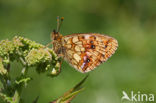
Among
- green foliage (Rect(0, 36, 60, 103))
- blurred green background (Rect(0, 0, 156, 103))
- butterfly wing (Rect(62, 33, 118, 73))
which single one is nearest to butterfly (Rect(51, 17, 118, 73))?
butterfly wing (Rect(62, 33, 118, 73))

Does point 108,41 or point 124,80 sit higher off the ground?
point 108,41

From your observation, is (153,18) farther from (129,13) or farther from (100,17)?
(100,17)

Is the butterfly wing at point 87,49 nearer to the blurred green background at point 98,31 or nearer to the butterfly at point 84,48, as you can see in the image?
the butterfly at point 84,48

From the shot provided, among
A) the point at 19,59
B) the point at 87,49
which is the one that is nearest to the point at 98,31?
the point at 87,49

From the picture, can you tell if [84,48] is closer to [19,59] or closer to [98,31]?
[19,59]

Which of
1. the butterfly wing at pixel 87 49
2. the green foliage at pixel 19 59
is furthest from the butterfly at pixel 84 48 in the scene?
the green foliage at pixel 19 59

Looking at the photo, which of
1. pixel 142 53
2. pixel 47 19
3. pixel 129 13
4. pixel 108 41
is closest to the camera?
pixel 108 41

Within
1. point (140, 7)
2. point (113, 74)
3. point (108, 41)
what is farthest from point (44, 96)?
point (140, 7)
